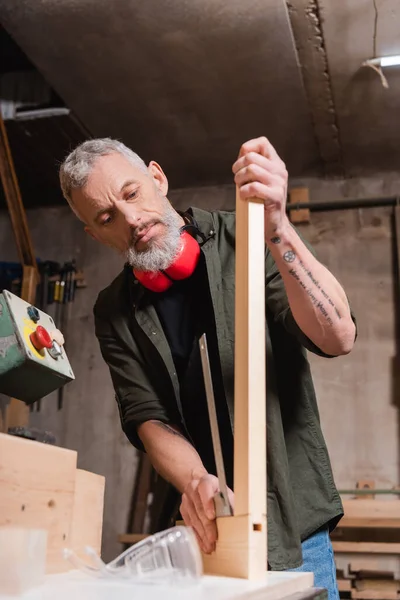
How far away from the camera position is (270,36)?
9.76 ft

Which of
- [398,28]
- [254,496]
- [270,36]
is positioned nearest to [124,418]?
[254,496]

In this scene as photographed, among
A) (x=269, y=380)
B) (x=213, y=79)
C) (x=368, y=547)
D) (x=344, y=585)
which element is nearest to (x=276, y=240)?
(x=269, y=380)

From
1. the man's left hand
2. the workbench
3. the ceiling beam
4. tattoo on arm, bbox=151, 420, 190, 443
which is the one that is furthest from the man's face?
the ceiling beam

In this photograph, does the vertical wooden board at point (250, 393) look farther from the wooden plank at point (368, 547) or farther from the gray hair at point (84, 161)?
the wooden plank at point (368, 547)

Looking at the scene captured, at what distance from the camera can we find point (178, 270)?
1.53m

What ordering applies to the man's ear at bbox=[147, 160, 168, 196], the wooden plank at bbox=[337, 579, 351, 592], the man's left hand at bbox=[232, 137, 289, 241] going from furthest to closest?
the wooden plank at bbox=[337, 579, 351, 592], the man's ear at bbox=[147, 160, 168, 196], the man's left hand at bbox=[232, 137, 289, 241]

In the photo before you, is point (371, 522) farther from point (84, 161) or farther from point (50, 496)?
point (50, 496)

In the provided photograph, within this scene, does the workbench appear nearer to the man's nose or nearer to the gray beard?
the gray beard

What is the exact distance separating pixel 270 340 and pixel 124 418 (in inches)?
17.2

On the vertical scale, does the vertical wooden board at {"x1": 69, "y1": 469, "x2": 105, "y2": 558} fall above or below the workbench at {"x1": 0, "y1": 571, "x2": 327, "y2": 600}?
above

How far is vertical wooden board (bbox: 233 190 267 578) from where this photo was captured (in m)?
Result: 0.82

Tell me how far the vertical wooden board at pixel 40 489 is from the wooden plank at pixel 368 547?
2.46 metres

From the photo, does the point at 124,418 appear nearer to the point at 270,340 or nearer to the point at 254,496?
the point at 270,340

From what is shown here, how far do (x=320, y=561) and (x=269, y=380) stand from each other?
0.39 metres
